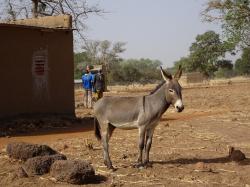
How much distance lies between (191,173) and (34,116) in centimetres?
958

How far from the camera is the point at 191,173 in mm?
8617

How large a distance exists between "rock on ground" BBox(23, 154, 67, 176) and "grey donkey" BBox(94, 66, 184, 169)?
3.57ft

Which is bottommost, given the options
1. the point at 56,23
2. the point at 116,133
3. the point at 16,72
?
the point at 116,133

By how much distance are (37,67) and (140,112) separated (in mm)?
9242

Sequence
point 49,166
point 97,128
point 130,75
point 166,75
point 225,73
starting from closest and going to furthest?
point 49,166 < point 166,75 < point 97,128 < point 130,75 < point 225,73

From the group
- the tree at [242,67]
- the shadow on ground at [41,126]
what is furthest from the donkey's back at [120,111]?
the tree at [242,67]

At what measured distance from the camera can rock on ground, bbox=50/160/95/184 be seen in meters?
7.82

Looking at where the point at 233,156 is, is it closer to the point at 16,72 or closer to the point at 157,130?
the point at 157,130

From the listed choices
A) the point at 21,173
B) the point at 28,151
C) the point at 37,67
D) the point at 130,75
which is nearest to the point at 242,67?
the point at 130,75

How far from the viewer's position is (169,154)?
414 inches

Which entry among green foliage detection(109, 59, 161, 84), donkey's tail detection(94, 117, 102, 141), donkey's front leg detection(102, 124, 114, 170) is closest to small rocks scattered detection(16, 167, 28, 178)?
donkey's front leg detection(102, 124, 114, 170)

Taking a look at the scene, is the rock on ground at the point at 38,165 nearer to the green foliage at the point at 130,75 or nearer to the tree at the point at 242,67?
the green foliage at the point at 130,75

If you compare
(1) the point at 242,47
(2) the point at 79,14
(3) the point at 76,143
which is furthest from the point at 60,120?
(2) the point at 79,14

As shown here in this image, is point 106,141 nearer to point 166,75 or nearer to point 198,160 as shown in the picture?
point 166,75
